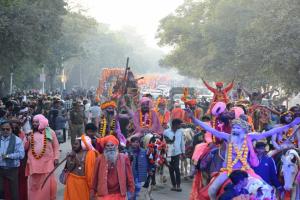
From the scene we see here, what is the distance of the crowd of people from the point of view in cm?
852

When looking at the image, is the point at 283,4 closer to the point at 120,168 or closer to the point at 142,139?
the point at 142,139

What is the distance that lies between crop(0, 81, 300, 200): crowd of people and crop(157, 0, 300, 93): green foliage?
14690 millimetres

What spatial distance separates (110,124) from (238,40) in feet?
110

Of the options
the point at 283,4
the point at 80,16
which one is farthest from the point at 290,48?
the point at 80,16

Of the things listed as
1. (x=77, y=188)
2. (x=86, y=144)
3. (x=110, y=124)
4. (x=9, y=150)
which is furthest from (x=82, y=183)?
(x=110, y=124)

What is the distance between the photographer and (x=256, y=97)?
18.0 m

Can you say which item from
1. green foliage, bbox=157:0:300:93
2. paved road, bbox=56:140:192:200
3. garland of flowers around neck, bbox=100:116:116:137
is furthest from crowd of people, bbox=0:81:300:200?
green foliage, bbox=157:0:300:93

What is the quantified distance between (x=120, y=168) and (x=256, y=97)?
9.41m

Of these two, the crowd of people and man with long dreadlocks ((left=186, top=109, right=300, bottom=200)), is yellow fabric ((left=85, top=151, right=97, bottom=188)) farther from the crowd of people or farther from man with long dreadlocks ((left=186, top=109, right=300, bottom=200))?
man with long dreadlocks ((left=186, top=109, right=300, bottom=200))

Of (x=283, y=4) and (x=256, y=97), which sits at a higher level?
(x=283, y=4)

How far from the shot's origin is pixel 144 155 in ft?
39.7

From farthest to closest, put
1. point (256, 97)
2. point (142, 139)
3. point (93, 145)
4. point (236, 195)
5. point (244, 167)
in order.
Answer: point (256, 97), point (142, 139), point (93, 145), point (244, 167), point (236, 195)

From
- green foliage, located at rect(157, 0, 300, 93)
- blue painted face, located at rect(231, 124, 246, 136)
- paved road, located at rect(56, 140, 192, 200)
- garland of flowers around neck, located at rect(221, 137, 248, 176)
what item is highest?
green foliage, located at rect(157, 0, 300, 93)

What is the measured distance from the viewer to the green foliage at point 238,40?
29.2 metres
